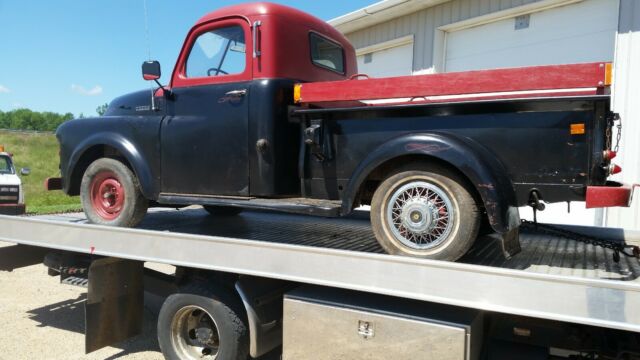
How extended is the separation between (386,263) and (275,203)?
1078 mm

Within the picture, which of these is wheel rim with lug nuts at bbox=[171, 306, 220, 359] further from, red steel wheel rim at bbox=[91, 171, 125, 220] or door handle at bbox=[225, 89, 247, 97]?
door handle at bbox=[225, 89, 247, 97]

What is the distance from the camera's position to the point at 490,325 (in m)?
3.03

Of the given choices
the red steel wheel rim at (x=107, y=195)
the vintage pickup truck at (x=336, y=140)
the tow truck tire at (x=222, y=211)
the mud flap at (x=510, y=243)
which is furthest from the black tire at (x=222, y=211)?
the mud flap at (x=510, y=243)

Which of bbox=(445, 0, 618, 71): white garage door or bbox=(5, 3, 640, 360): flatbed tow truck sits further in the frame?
bbox=(445, 0, 618, 71): white garage door

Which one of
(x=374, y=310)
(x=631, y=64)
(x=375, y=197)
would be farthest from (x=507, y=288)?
(x=631, y=64)

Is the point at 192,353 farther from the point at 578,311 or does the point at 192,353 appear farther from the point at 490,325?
the point at 578,311

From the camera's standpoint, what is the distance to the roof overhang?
8406mm

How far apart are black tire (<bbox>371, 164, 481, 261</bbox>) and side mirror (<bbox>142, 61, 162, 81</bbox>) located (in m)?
2.18

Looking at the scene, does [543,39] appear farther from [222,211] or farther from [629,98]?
[222,211]

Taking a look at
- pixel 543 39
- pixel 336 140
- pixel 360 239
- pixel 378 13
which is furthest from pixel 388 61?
pixel 336 140


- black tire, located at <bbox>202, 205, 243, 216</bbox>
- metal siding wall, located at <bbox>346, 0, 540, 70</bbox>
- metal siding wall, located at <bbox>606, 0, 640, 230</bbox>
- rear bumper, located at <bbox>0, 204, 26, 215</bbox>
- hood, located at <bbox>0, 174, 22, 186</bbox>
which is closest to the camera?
black tire, located at <bbox>202, 205, 243, 216</bbox>

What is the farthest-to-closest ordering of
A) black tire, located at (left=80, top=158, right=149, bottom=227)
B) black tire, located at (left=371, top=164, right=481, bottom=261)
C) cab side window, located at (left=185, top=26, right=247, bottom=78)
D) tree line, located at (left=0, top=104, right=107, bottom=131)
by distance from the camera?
tree line, located at (left=0, top=104, right=107, bottom=131)
black tire, located at (left=80, top=158, right=149, bottom=227)
cab side window, located at (left=185, top=26, right=247, bottom=78)
black tire, located at (left=371, top=164, right=481, bottom=261)

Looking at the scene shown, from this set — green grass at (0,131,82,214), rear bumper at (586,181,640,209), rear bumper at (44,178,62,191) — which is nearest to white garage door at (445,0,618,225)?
rear bumper at (586,181,640,209)

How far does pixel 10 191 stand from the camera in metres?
11.8
